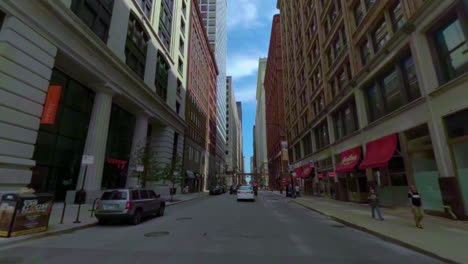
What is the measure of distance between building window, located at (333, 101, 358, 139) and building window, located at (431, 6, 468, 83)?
34.9 ft

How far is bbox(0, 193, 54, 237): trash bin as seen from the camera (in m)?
8.12

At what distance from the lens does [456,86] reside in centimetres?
1165

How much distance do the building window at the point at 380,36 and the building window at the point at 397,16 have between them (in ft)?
2.58

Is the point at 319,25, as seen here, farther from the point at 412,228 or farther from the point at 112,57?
the point at 412,228

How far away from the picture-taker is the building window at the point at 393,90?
15.8 metres

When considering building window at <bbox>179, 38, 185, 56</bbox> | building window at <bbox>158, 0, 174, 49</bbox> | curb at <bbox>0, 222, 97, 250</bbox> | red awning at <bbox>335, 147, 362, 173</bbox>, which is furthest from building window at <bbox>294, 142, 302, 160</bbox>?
curb at <bbox>0, 222, 97, 250</bbox>

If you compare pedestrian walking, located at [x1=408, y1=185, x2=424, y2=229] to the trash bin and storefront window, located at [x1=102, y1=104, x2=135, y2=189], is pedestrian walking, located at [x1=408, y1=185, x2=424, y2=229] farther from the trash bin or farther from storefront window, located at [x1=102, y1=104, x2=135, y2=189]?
storefront window, located at [x1=102, y1=104, x2=135, y2=189]

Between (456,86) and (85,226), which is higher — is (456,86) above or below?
above

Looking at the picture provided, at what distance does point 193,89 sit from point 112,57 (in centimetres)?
3217

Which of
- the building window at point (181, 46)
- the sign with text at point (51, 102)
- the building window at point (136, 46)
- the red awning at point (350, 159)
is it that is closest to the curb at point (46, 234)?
the sign with text at point (51, 102)

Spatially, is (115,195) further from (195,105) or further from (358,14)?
(195,105)

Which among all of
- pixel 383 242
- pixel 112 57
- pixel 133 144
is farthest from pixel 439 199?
pixel 133 144

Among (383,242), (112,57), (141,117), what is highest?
(112,57)

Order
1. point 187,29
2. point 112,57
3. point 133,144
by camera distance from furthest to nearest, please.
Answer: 1. point 187,29
2. point 133,144
3. point 112,57
